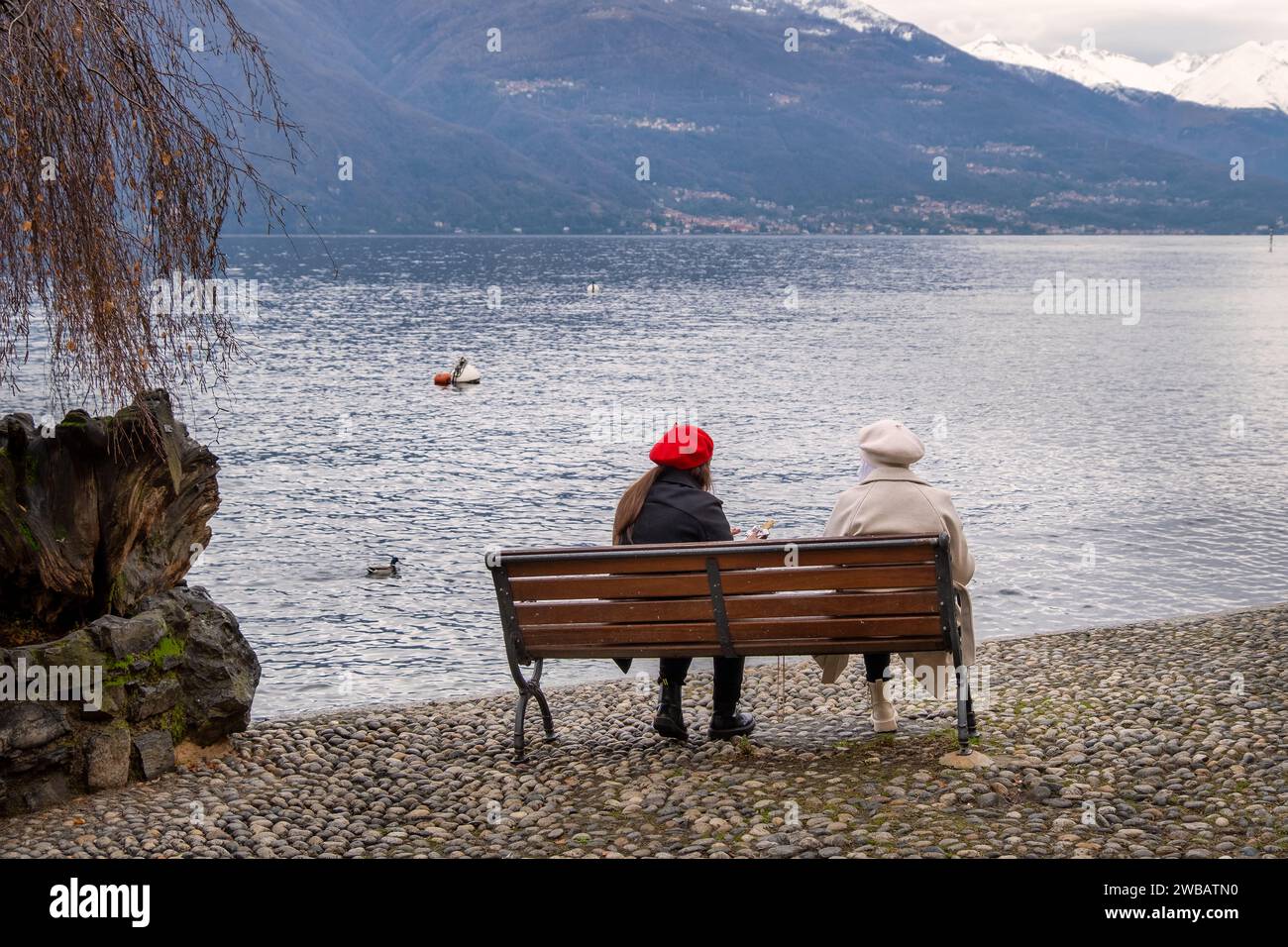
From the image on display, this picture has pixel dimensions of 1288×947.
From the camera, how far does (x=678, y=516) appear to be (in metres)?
8.72

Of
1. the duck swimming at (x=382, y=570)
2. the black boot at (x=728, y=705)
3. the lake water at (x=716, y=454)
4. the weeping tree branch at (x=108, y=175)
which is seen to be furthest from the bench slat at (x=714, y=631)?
the duck swimming at (x=382, y=570)

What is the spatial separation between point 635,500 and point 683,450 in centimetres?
46

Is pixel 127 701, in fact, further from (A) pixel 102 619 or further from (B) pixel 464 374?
(B) pixel 464 374

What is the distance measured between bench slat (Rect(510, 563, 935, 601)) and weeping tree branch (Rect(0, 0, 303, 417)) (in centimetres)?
257

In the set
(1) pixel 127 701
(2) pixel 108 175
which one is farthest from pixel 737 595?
(2) pixel 108 175

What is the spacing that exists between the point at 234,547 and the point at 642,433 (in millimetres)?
19476

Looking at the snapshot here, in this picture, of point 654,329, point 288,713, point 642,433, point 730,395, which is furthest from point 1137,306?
point 288,713

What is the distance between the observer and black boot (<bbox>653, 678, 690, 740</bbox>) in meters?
9.02

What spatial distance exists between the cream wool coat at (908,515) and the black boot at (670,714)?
154 cm

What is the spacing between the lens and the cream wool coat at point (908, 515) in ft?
27.5

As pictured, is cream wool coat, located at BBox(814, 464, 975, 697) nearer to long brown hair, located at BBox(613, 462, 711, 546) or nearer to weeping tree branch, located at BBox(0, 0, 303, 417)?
long brown hair, located at BBox(613, 462, 711, 546)

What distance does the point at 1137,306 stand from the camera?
108m

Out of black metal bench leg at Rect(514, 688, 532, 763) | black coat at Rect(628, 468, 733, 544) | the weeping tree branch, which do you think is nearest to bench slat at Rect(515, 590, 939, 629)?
black coat at Rect(628, 468, 733, 544)

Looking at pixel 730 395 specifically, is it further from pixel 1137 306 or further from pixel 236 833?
pixel 1137 306
